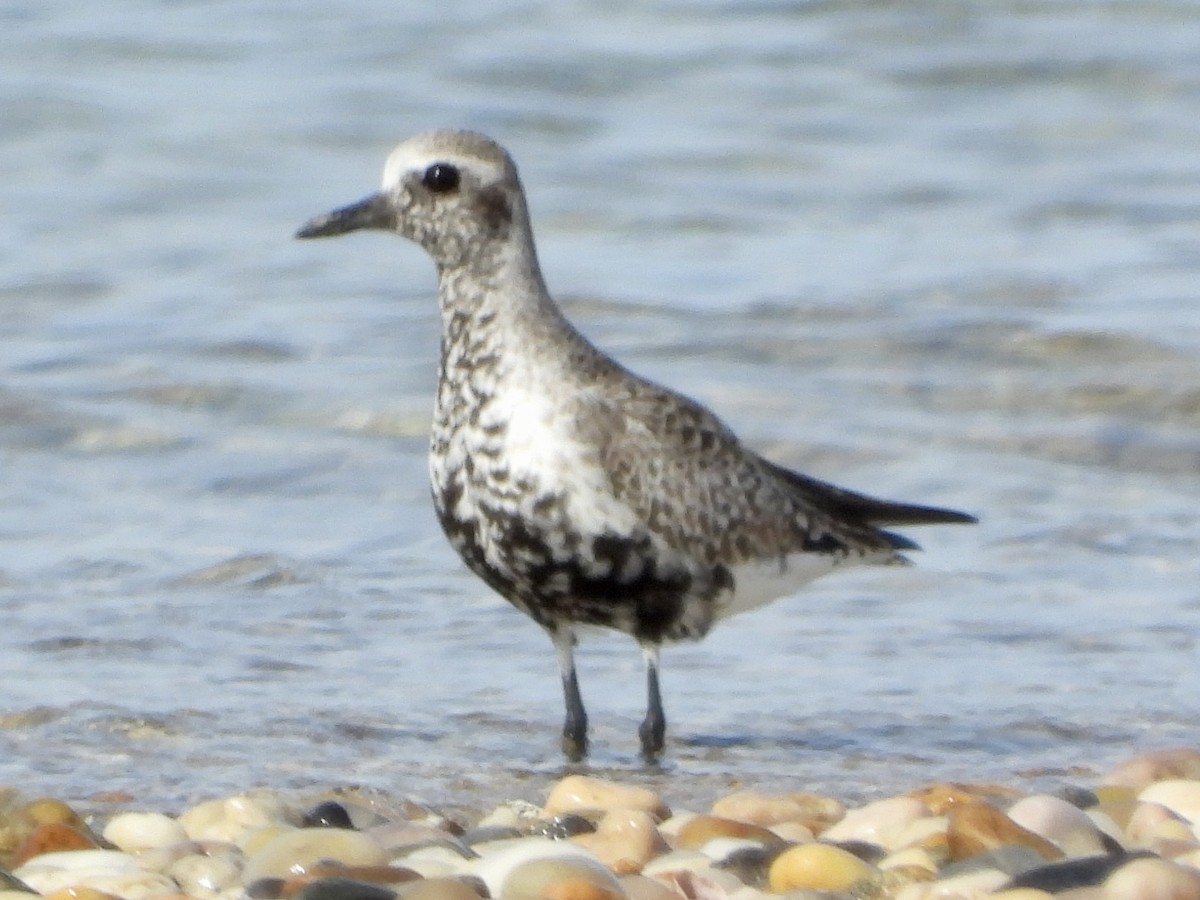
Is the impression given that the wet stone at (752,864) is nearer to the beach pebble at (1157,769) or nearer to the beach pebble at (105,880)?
the beach pebble at (105,880)

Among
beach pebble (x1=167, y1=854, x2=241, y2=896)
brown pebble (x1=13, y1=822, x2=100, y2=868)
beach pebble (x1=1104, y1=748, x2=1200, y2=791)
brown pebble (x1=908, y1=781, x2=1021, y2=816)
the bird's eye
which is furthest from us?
the bird's eye

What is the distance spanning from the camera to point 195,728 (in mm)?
6520

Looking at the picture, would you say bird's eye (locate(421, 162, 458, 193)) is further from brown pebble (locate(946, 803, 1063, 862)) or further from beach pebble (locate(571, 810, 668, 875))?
brown pebble (locate(946, 803, 1063, 862))

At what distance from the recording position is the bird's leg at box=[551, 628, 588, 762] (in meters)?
6.54

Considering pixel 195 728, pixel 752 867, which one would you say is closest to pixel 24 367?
pixel 195 728

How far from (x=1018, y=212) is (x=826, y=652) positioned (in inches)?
256

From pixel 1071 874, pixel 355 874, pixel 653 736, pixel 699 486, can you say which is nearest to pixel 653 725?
pixel 653 736

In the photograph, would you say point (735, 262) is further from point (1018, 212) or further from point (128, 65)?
point (128, 65)

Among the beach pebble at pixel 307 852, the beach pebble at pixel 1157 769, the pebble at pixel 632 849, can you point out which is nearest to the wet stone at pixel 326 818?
the pebble at pixel 632 849

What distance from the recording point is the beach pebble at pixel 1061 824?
189 inches

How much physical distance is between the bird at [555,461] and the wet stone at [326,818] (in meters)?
1.19

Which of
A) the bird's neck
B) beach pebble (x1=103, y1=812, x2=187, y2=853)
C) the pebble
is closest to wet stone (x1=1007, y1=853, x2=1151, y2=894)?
the pebble

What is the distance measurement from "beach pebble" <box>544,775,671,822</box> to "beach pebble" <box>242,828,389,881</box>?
66 centimetres

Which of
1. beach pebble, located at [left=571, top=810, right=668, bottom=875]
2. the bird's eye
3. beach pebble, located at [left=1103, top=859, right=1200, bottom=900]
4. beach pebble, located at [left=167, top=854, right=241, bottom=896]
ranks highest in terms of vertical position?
the bird's eye
